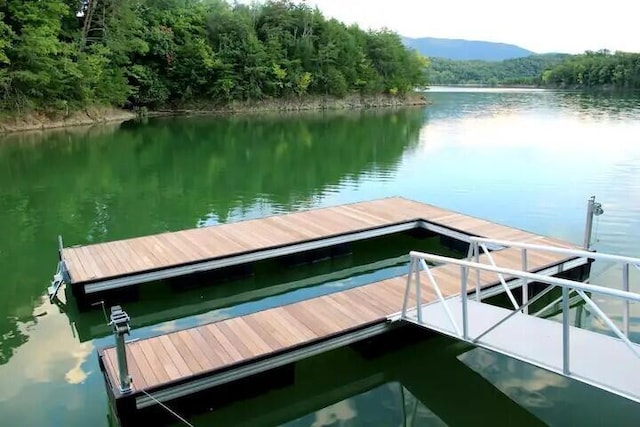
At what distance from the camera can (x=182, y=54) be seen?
37.3m

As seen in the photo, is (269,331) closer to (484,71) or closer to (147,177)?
(147,177)

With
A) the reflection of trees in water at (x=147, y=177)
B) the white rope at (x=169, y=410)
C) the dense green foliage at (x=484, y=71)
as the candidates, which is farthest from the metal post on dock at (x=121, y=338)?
the dense green foliage at (x=484, y=71)

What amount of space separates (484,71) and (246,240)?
13138 centimetres

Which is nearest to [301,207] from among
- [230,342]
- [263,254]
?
[263,254]

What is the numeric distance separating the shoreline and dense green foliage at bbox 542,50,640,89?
41562mm

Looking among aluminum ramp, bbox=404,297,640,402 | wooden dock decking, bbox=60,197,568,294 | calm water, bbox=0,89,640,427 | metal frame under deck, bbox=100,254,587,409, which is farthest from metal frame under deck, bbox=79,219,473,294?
metal frame under deck, bbox=100,254,587,409

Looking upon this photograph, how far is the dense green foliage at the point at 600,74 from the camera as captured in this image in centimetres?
7706

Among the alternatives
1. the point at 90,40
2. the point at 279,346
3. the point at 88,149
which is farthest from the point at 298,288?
the point at 90,40

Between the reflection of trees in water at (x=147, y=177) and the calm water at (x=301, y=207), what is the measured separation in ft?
0.21

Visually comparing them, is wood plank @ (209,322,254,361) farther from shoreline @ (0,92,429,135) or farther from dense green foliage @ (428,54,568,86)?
dense green foliage @ (428,54,568,86)

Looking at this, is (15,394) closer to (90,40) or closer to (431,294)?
(431,294)

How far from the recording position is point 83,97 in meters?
28.7

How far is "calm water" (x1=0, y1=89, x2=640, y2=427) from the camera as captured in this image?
497 centimetres

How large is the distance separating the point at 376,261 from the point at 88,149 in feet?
50.7
